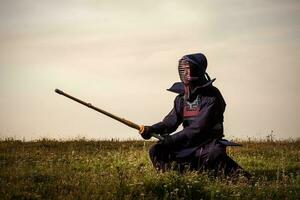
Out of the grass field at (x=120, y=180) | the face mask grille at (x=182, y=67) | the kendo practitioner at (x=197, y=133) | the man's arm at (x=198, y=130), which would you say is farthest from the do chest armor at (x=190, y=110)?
the grass field at (x=120, y=180)

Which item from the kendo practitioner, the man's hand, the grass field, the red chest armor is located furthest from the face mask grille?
the grass field

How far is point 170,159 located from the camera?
11.0 m

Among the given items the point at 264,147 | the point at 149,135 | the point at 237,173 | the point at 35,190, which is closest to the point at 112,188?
the point at 35,190

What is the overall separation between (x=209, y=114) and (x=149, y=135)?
1.25 m

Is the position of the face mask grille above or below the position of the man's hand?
above

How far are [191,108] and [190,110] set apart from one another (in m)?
0.04

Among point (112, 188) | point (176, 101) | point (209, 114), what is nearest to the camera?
point (112, 188)

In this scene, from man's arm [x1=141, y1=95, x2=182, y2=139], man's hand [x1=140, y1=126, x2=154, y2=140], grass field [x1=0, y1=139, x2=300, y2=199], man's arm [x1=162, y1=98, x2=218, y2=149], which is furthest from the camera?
man's arm [x1=141, y1=95, x2=182, y2=139]

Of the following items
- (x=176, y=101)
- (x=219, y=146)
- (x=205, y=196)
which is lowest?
(x=205, y=196)

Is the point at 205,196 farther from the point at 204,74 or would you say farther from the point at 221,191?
the point at 204,74

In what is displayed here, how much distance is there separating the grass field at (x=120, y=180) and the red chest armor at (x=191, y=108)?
122 cm

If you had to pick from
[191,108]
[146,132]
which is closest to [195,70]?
[191,108]

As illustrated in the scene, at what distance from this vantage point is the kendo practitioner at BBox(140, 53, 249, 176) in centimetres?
1062

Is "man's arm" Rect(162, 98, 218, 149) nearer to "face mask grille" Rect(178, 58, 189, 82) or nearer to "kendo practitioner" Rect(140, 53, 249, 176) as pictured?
"kendo practitioner" Rect(140, 53, 249, 176)
